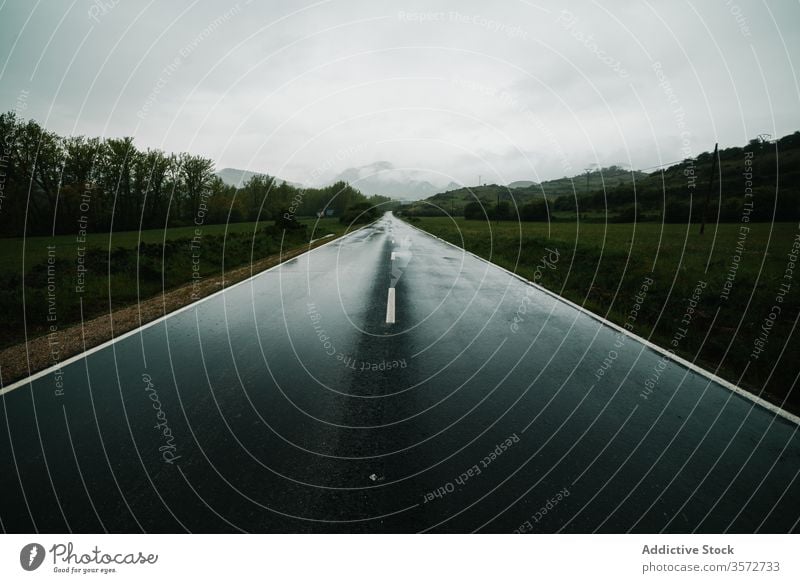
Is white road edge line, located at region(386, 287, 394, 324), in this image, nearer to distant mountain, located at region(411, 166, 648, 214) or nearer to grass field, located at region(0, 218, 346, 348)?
grass field, located at region(0, 218, 346, 348)

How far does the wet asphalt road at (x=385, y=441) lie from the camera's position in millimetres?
2459

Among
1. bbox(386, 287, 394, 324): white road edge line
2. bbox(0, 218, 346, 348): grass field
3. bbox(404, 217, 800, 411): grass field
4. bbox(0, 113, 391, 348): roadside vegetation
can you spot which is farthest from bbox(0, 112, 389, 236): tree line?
bbox(404, 217, 800, 411): grass field

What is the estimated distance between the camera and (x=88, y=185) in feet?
72.5

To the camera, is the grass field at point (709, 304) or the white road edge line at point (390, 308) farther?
the white road edge line at point (390, 308)

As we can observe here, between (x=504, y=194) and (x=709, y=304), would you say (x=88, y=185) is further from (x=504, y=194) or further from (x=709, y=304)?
(x=504, y=194)

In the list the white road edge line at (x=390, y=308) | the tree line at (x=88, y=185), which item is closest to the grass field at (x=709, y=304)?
the white road edge line at (x=390, y=308)

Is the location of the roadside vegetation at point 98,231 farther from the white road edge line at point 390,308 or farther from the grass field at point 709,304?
the grass field at point 709,304

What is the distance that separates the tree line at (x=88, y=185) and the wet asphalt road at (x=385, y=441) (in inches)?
589

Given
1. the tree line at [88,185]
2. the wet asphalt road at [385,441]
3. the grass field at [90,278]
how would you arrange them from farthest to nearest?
the tree line at [88,185] → the grass field at [90,278] → the wet asphalt road at [385,441]

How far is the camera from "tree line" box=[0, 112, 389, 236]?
20.8 m

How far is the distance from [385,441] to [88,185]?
90.7ft

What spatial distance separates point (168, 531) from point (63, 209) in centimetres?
3361
